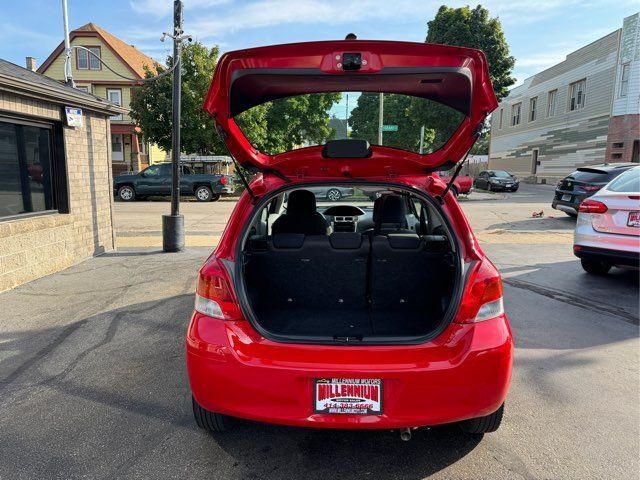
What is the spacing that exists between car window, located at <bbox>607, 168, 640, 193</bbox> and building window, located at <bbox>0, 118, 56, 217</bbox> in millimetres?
7921

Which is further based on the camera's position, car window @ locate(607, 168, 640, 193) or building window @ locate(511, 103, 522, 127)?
building window @ locate(511, 103, 522, 127)

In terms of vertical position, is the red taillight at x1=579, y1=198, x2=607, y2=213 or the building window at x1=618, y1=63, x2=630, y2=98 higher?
the building window at x1=618, y1=63, x2=630, y2=98

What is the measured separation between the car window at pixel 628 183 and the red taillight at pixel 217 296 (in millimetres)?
5518

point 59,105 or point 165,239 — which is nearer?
point 59,105

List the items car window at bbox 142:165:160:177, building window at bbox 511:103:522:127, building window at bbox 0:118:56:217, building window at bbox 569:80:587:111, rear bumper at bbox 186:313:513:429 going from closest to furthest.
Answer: rear bumper at bbox 186:313:513:429 < building window at bbox 0:118:56:217 < car window at bbox 142:165:160:177 < building window at bbox 569:80:587:111 < building window at bbox 511:103:522:127

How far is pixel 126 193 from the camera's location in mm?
20891

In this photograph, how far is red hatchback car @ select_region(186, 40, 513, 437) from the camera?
2244mm

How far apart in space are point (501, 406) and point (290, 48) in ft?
7.35

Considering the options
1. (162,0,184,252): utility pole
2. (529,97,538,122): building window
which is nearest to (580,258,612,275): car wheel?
(162,0,184,252): utility pole

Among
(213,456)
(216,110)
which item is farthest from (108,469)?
(216,110)

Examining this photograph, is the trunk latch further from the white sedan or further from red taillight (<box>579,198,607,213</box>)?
red taillight (<box>579,198,607,213</box>)

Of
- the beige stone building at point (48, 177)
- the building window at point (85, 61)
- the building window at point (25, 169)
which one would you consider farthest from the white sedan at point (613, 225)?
the building window at point (85, 61)

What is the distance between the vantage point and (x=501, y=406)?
2512mm

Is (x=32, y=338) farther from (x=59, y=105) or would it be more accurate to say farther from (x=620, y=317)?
(x=620, y=317)
